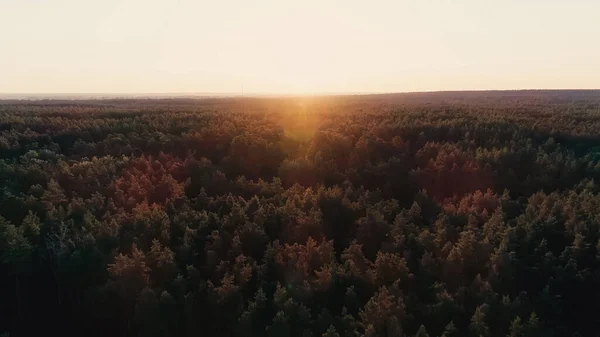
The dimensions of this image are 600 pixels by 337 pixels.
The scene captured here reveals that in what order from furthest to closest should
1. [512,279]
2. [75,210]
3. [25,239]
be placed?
[75,210], [25,239], [512,279]

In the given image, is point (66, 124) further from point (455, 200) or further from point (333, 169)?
point (455, 200)

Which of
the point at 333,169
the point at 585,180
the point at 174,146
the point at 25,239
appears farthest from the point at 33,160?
the point at 585,180

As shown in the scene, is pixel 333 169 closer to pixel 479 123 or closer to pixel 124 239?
pixel 124 239

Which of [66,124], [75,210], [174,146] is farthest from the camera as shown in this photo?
[66,124]

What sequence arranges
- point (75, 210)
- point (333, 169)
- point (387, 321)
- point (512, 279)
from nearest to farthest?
point (387, 321)
point (512, 279)
point (75, 210)
point (333, 169)

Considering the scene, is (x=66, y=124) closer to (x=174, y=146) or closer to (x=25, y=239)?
(x=174, y=146)

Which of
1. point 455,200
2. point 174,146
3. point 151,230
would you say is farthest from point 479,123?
point 151,230

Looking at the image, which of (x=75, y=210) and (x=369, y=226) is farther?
(x=75, y=210)

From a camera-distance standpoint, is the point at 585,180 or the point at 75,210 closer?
the point at 75,210

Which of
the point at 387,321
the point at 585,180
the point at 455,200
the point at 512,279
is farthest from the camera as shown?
the point at 585,180
